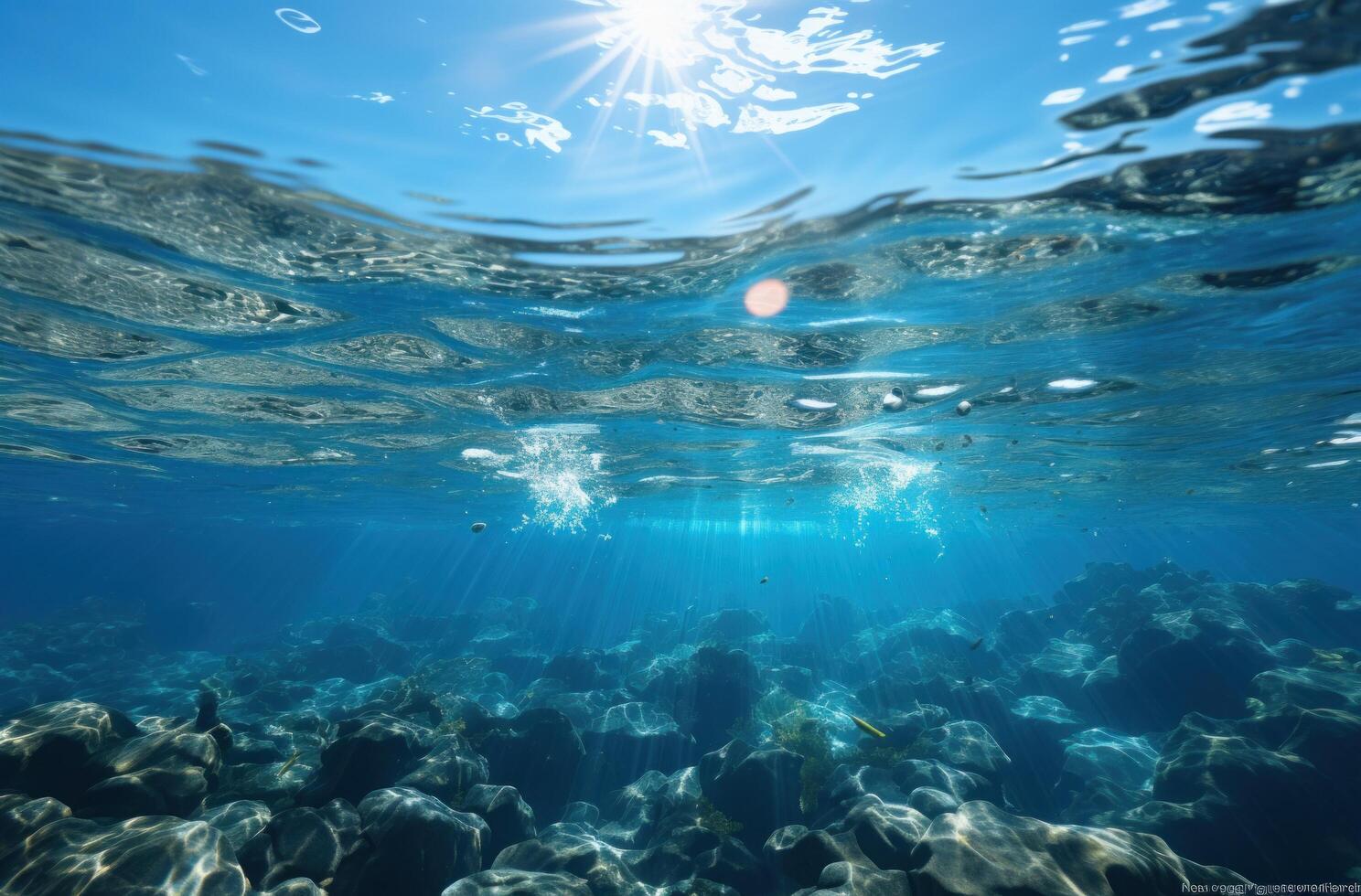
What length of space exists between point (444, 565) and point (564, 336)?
613 feet

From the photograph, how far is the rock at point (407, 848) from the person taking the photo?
7621 mm

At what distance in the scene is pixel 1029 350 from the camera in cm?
1223

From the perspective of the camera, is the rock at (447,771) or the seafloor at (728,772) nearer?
the seafloor at (728,772)

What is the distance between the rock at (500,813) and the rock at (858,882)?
6431 millimetres

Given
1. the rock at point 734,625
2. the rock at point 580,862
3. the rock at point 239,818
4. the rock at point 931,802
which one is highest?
the rock at point 239,818

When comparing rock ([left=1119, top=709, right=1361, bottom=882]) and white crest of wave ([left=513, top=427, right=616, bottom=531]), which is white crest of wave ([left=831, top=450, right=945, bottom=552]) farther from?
rock ([left=1119, top=709, right=1361, bottom=882])

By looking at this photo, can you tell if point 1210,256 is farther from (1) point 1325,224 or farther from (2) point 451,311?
(2) point 451,311

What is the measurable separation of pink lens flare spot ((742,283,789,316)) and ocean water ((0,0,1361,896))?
0.26 feet

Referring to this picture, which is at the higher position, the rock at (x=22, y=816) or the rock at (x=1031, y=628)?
the rock at (x=22, y=816)

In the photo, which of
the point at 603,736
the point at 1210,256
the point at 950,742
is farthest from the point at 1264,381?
the point at 603,736

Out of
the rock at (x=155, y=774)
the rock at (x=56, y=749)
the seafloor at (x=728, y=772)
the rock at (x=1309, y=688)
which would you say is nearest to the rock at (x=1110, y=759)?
the seafloor at (x=728, y=772)

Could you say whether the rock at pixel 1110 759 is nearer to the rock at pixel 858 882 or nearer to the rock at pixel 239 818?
the rock at pixel 858 882

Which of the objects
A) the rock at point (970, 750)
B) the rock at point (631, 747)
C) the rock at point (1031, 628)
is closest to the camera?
the rock at point (970, 750)

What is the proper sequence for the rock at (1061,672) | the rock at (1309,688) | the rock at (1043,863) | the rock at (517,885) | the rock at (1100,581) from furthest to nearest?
the rock at (1100,581) → the rock at (1061,672) → the rock at (1309,688) → the rock at (517,885) → the rock at (1043,863)
